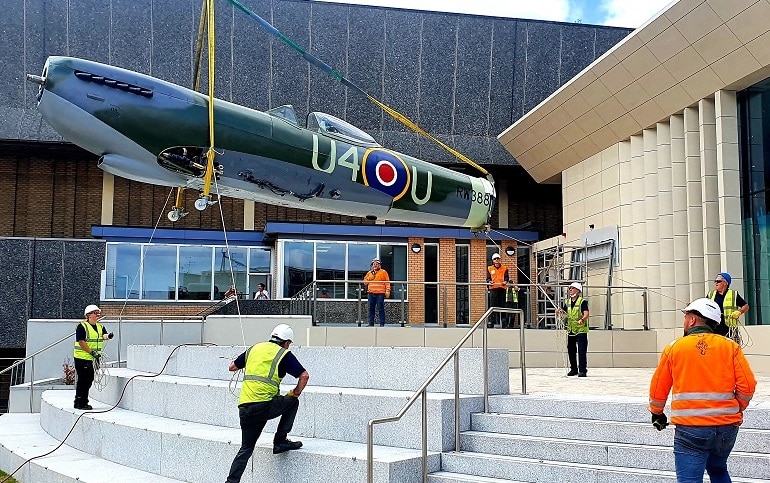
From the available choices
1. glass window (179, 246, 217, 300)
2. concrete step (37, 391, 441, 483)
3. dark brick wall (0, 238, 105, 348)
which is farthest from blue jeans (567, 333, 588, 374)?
glass window (179, 246, 217, 300)

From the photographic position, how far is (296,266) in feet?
94.6

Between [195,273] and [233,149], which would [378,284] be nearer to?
[233,149]

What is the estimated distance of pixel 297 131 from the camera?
12.6 meters

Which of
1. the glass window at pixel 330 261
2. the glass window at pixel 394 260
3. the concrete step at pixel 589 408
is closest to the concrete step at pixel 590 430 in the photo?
the concrete step at pixel 589 408

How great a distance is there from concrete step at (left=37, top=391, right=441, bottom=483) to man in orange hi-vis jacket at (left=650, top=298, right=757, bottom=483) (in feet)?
9.15

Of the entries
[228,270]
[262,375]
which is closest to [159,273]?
[228,270]

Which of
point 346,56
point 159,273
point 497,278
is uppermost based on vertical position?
point 346,56

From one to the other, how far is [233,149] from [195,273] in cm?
1823

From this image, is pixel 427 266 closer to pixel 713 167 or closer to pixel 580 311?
pixel 713 167

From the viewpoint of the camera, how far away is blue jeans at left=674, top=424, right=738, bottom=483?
248 inches

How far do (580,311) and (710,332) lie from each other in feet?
28.0

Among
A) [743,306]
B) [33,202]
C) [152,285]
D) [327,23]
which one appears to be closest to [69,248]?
[152,285]

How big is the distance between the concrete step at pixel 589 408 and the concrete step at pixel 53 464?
434 centimetres

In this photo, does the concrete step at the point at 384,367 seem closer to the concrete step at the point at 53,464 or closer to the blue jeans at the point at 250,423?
the blue jeans at the point at 250,423
